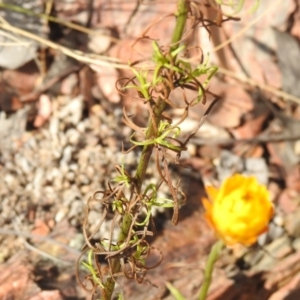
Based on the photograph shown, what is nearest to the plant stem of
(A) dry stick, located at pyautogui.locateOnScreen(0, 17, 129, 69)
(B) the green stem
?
(B) the green stem

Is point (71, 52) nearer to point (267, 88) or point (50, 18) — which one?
point (50, 18)

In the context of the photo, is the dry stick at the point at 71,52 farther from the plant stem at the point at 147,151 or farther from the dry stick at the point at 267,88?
the plant stem at the point at 147,151

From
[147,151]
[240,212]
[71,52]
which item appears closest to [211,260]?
A: [240,212]

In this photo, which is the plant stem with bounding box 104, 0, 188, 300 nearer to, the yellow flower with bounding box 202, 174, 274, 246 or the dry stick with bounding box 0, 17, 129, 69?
the yellow flower with bounding box 202, 174, 274, 246

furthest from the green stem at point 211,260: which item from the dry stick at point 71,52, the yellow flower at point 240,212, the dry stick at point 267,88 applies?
the dry stick at point 267,88

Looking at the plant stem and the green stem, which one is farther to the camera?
the green stem

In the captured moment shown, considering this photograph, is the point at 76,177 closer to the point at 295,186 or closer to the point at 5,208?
the point at 5,208
